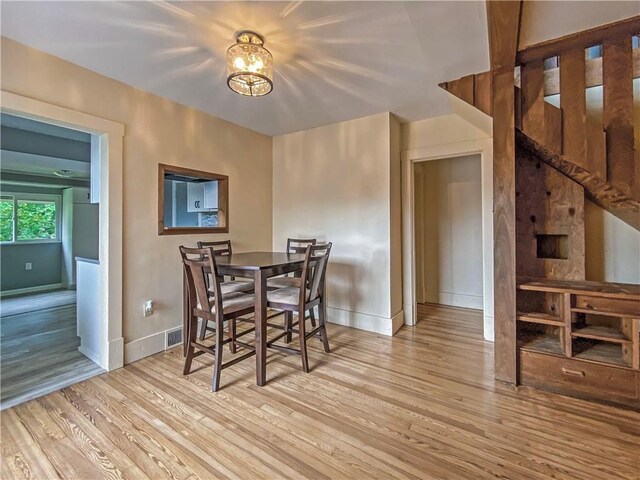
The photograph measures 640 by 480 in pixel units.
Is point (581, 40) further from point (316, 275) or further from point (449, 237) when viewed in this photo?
point (449, 237)

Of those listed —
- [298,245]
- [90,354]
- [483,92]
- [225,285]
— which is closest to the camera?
[483,92]

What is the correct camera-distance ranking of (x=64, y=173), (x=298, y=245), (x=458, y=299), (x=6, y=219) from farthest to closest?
1. (x=6, y=219)
2. (x=64, y=173)
3. (x=458, y=299)
4. (x=298, y=245)

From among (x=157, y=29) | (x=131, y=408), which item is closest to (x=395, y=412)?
(x=131, y=408)

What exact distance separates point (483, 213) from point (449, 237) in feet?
4.21

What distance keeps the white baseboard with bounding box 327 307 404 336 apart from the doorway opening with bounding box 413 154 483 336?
77cm

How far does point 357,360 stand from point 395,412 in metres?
0.75

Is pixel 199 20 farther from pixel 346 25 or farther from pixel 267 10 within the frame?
pixel 346 25

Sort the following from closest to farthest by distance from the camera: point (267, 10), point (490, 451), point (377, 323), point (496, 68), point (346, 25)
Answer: point (490, 451)
point (267, 10)
point (346, 25)
point (496, 68)
point (377, 323)

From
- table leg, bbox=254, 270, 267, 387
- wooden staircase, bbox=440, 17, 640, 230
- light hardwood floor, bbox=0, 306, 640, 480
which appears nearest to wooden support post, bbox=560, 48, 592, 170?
wooden staircase, bbox=440, 17, 640, 230

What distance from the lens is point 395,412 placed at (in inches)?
73.0

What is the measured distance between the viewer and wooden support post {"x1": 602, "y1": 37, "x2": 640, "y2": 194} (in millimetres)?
1878

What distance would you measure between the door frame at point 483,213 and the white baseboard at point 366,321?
0.35 m

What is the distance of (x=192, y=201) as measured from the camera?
463 centimetres

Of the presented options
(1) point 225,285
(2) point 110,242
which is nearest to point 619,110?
(1) point 225,285
